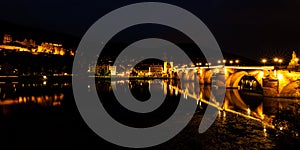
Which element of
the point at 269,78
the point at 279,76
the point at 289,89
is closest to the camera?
the point at 289,89

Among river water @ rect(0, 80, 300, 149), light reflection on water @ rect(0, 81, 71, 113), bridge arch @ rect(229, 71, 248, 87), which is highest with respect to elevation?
bridge arch @ rect(229, 71, 248, 87)

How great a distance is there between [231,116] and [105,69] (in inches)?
4470

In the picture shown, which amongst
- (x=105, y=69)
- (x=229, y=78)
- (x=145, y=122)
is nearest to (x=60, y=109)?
(x=145, y=122)

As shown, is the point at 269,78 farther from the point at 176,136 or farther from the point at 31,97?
the point at 31,97

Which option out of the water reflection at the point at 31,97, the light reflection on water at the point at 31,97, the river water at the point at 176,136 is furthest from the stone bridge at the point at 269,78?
the water reflection at the point at 31,97

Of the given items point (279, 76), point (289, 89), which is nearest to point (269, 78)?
point (279, 76)

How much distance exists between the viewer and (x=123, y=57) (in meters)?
158

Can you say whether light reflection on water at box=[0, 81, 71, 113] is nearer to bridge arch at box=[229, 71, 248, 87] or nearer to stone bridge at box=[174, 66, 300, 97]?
stone bridge at box=[174, 66, 300, 97]

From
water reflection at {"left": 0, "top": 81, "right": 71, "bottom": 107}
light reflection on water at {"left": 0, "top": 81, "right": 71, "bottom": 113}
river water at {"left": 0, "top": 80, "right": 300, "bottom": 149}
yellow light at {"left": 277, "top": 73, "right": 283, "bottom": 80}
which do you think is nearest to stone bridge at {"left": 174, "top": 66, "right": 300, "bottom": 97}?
yellow light at {"left": 277, "top": 73, "right": 283, "bottom": 80}

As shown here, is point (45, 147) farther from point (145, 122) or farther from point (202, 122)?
point (202, 122)

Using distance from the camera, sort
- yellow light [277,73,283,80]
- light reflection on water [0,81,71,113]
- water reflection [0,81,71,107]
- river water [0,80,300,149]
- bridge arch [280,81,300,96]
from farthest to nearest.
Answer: yellow light [277,73,283,80] < bridge arch [280,81,300,96] < water reflection [0,81,71,107] < light reflection on water [0,81,71,113] < river water [0,80,300,149]

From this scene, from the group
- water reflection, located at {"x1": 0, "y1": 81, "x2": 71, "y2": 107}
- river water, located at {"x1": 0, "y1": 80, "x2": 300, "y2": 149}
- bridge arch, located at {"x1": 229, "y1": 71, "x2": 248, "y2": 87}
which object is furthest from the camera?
bridge arch, located at {"x1": 229, "y1": 71, "x2": 248, "y2": 87}

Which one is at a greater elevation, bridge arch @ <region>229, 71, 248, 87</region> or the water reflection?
bridge arch @ <region>229, 71, 248, 87</region>

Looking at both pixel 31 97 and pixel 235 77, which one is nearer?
pixel 31 97
